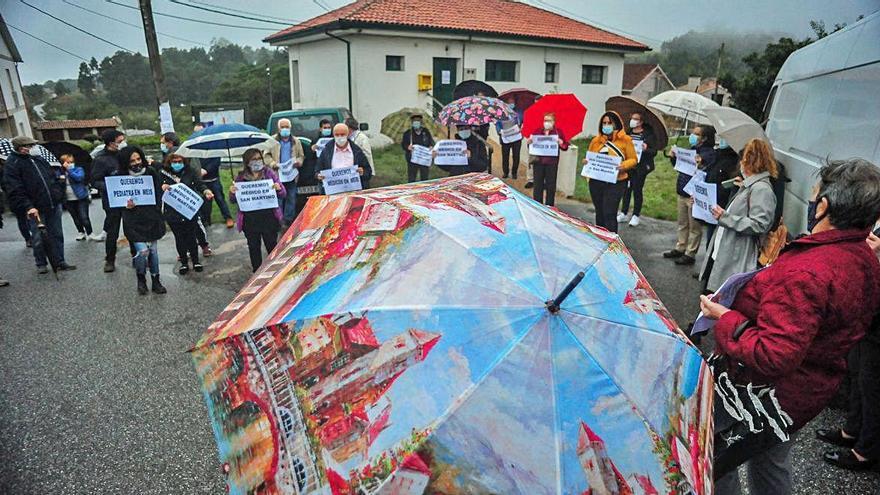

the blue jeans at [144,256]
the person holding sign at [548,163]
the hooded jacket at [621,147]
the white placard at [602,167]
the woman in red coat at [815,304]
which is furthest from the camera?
the person holding sign at [548,163]

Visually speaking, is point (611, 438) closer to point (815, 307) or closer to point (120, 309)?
point (815, 307)

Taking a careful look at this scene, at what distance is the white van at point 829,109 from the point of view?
4094 millimetres

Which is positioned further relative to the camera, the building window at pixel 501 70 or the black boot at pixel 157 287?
the building window at pixel 501 70

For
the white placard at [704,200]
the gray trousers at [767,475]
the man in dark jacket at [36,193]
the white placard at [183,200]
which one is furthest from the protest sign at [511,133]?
the gray trousers at [767,475]

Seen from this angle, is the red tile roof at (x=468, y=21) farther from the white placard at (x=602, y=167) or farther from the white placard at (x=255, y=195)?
the white placard at (x=255, y=195)

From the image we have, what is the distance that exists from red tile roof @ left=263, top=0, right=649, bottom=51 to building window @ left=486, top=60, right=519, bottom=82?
1.22m

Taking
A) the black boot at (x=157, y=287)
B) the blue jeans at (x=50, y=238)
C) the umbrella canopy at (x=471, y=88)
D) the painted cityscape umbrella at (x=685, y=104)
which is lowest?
the black boot at (x=157, y=287)

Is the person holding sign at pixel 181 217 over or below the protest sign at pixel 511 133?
below

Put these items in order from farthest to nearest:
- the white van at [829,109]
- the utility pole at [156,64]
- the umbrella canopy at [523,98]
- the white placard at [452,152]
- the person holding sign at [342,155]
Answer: the umbrella canopy at [523,98] < the utility pole at [156,64] < the white placard at [452,152] < the person holding sign at [342,155] < the white van at [829,109]

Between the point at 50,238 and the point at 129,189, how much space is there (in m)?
2.22

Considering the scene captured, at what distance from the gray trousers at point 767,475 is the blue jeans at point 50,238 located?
837 cm

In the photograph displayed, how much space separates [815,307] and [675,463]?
2.95 feet

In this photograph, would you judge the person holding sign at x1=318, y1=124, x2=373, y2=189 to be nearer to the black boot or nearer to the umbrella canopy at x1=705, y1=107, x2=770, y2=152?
the black boot

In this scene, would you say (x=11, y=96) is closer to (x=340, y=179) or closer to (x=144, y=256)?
(x=144, y=256)
